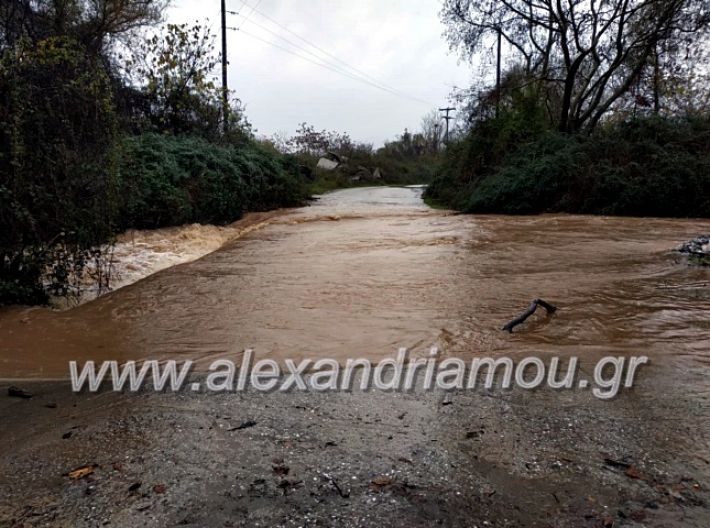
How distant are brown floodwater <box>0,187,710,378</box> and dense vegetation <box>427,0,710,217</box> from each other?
6138mm

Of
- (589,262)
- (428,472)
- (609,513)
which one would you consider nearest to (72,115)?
(428,472)

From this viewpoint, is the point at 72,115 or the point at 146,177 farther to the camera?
the point at 146,177

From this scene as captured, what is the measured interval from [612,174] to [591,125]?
232 inches

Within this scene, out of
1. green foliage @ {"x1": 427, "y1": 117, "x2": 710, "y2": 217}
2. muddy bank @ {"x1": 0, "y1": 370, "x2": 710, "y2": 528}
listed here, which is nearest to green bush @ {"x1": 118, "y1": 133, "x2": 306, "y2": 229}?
muddy bank @ {"x1": 0, "y1": 370, "x2": 710, "y2": 528}

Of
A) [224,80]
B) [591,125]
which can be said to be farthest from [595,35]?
[224,80]

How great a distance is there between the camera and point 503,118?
21391 mm

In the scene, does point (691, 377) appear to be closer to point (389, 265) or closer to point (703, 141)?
point (389, 265)

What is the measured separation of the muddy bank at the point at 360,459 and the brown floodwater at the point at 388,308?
991 millimetres

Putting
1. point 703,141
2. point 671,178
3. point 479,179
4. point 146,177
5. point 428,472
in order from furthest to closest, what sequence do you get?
point 479,179 → point 703,141 → point 671,178 → point 146,177 → point 428,472

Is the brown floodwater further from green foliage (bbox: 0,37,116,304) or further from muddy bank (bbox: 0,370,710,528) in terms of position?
muddy bank (bbox: 0,370,710,528)

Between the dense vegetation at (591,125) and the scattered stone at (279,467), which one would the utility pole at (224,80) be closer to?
the dense vegetation at (591,125)

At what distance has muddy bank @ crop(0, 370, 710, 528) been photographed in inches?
84.9

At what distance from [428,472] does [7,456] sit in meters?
2.19

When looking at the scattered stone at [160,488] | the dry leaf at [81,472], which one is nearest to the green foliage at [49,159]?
the dry leaf at [81,472]
